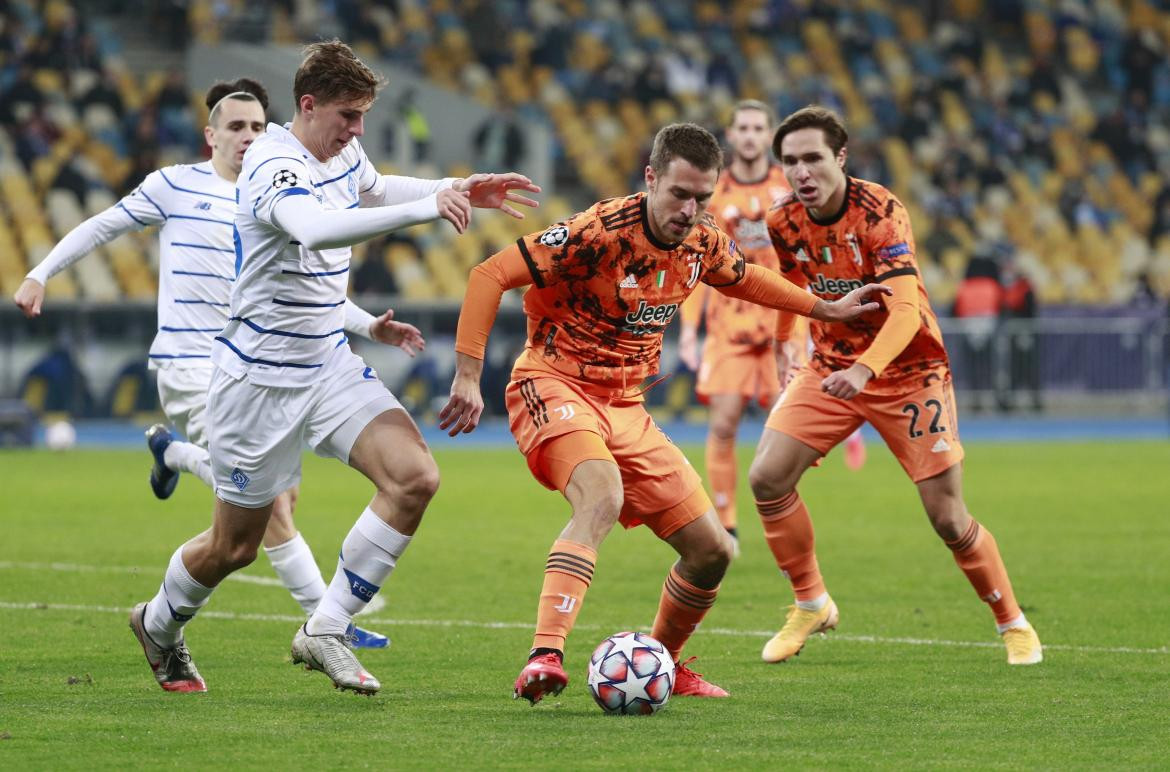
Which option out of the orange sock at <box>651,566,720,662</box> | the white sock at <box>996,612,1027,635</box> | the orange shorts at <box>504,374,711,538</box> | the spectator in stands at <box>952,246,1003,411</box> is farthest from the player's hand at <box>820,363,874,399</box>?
the spectator in stands at <box>952,246,1003,411</box>

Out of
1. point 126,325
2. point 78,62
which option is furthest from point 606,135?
point 126,325

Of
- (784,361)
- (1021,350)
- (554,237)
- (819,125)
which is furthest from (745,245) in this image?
(1021,350)

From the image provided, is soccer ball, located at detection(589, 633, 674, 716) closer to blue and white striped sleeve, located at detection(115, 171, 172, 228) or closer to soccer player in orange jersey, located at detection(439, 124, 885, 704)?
soccer player in orange jersey, located at detection(439, 124, 885, 704)

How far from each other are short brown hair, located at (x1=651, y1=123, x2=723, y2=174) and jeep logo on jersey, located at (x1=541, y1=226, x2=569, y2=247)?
0.41m

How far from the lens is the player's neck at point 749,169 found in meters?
11.7

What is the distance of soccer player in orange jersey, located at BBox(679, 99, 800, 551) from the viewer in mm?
11477

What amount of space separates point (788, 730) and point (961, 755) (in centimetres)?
65

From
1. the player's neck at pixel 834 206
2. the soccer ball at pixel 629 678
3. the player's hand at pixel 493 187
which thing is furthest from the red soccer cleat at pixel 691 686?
the player's neck at pixel 834 206

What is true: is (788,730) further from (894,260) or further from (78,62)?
(78,62)

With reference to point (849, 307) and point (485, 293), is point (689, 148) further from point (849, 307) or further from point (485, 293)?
point (849, 307)

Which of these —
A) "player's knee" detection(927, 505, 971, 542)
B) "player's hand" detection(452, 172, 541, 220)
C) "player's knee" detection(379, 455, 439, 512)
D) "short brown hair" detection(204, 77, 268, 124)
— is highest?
"short brown hair" detection(204, 77, 268, 124)

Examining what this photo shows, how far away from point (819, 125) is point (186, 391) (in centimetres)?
311

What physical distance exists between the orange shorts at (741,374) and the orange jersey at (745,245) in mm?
55

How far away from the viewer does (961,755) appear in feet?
17.6
